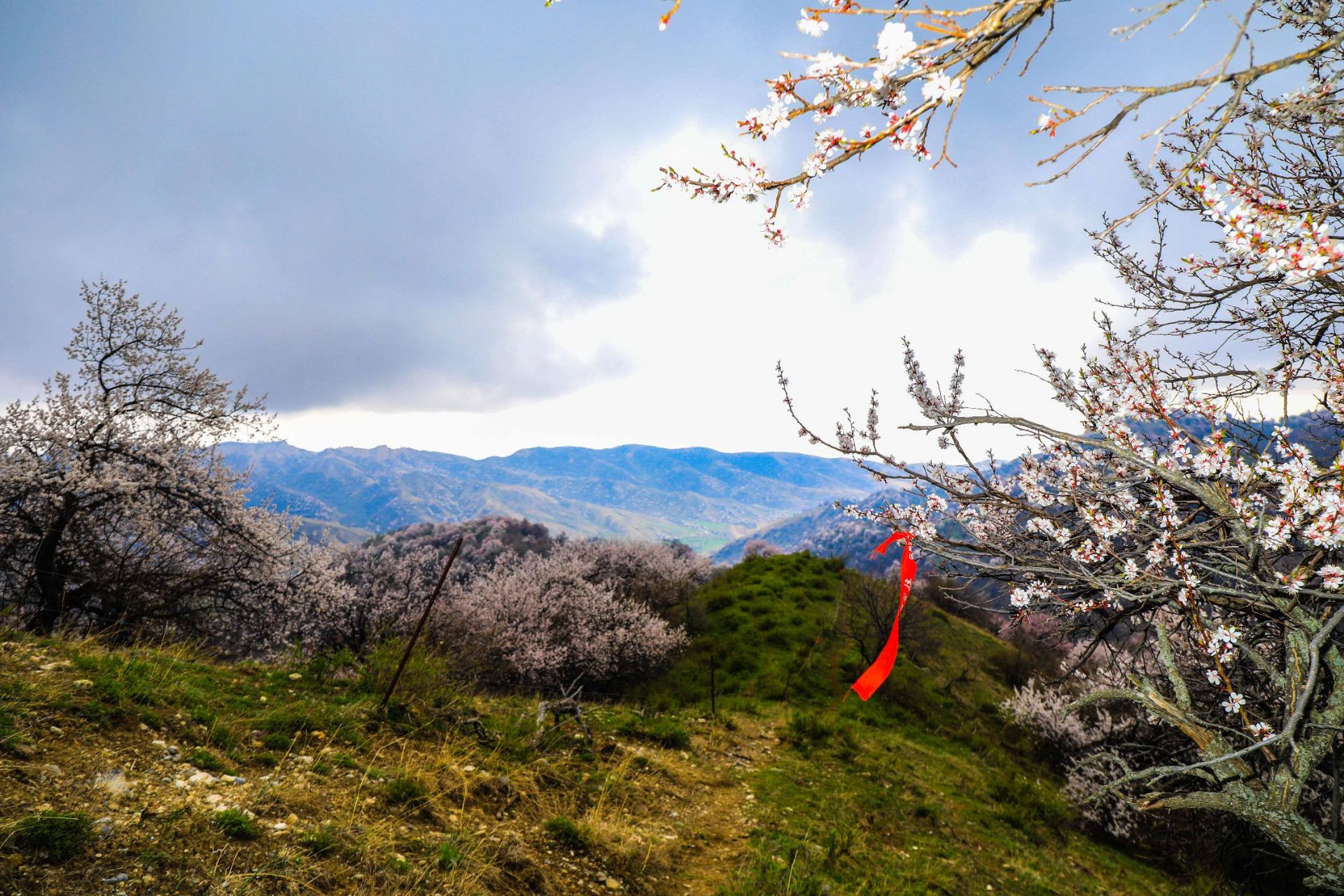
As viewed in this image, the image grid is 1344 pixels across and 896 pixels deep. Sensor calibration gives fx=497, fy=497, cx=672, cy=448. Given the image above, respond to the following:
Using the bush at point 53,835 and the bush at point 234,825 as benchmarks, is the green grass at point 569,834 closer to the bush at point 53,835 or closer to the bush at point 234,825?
the bush at point 234,825

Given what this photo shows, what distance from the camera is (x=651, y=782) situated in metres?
7.59

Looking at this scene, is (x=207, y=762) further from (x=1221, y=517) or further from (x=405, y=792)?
(x=1221, y=517)

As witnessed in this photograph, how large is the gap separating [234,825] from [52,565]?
38.0 feet

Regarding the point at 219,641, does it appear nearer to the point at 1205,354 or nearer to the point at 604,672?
the point at 604,672

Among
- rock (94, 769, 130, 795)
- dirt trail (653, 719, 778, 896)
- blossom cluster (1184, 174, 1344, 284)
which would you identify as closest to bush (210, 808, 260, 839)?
rock (94, 769, 130, 795)

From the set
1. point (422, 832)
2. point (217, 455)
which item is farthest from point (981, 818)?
point (217, 455)

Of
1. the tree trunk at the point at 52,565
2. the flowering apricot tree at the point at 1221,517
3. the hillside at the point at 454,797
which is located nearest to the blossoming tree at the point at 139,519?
the tree trunk at the point at 52,565

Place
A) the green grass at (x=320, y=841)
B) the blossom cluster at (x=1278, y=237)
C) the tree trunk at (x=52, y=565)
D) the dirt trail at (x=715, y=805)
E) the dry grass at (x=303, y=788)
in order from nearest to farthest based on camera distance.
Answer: the blossom cluster at (x=1278, y=237) < the dry grass at (x=303, y=788) < the green grass at (x=320, y=841) < the dirt trail at (x=715, y=805) < the tree trunk at (x=52, y=565)

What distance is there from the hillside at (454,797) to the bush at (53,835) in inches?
0.6

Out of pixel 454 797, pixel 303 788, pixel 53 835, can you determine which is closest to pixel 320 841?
pixel 303 788

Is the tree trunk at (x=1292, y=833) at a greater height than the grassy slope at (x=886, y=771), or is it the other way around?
the tree trunk at (x=1292, y=833)

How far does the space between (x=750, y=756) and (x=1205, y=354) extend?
9675mm

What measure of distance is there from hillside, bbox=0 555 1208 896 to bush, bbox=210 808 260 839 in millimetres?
17

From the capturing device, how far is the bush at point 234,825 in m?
3.56
